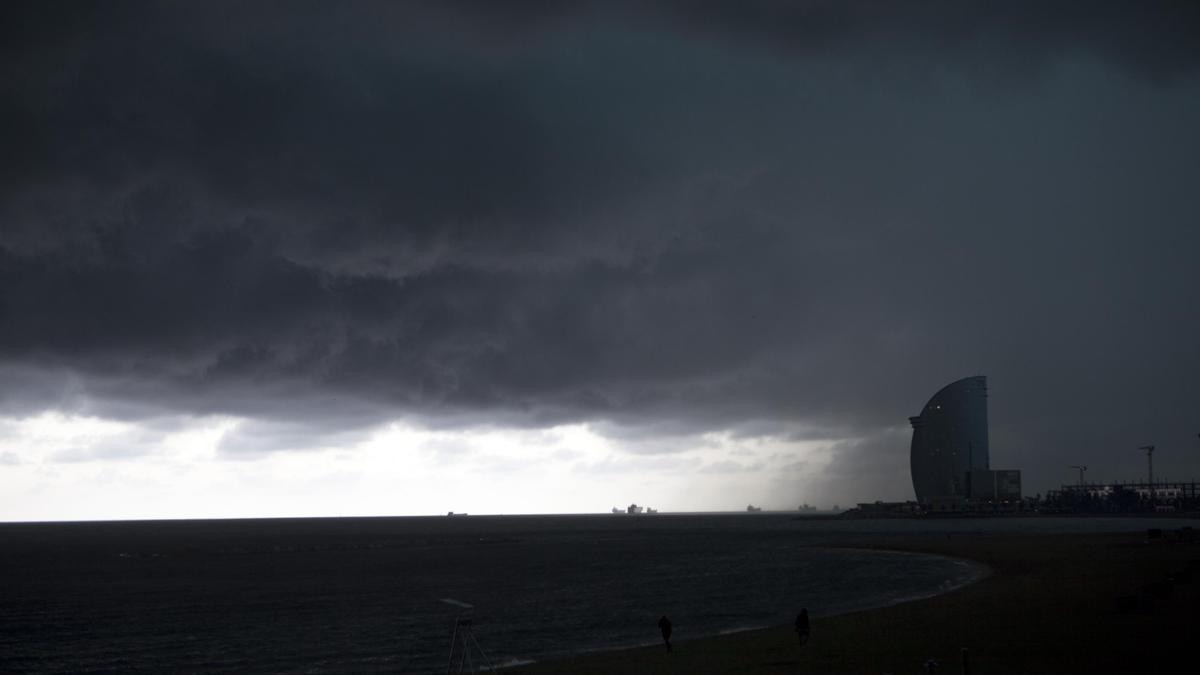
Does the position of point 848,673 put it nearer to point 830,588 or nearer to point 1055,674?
point 1055,674

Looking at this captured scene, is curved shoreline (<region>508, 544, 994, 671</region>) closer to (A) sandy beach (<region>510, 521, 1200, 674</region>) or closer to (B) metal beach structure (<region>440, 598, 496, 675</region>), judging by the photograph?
(A) sandy beach (<region>510, 521, 1200, 674</region>)

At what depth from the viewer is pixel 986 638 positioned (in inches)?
1363

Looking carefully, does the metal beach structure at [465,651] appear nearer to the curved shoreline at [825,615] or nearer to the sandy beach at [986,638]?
the curved shoreline at [825,615]

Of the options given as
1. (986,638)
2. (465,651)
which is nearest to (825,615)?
(986,638)

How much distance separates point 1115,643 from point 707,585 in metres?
42.3

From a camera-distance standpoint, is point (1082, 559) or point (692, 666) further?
point (1082, 559)

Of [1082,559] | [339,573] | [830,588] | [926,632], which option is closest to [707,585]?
[830,588]

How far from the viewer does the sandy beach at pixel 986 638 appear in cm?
2930

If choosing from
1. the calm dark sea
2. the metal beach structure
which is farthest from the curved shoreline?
the metal beach structure

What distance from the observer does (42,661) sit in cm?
4444

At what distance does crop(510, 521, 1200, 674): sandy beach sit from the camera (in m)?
29.3

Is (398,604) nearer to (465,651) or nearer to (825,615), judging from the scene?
(825,615)

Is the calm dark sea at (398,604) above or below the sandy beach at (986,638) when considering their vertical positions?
below

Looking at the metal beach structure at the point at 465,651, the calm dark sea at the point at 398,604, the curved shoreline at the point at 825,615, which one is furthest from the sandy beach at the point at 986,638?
the calm dark sea at the point at 398,604
